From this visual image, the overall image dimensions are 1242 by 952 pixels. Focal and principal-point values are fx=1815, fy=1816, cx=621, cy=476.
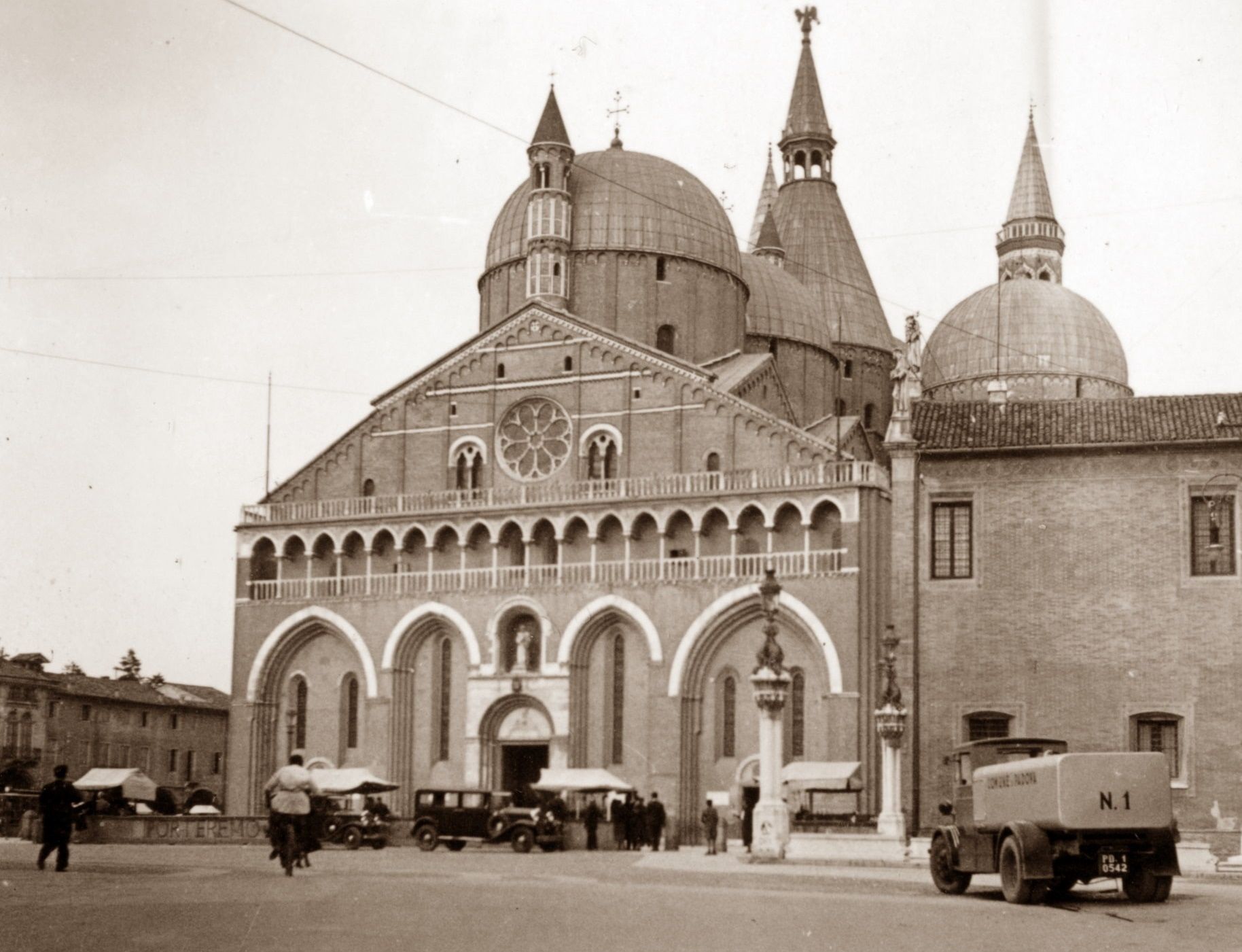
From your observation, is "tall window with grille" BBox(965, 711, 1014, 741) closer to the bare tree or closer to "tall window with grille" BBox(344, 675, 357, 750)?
"tall window with grille" BBox(344, 675, 357, 750)

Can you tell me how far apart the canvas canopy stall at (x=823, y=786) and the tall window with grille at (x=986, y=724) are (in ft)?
10.4

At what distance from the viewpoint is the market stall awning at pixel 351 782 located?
4400 centimetres

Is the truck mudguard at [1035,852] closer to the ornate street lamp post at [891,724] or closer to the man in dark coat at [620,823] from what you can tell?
the ornate street lamp post at [891,724]

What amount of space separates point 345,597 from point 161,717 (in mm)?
23520

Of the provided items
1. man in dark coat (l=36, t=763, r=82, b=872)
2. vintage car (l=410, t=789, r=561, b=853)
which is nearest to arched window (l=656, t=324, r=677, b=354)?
vintage car (l=410, t=789, r=561, b=853)

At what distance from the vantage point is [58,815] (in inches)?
823

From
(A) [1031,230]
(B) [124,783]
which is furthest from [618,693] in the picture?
(A) [1031,230]

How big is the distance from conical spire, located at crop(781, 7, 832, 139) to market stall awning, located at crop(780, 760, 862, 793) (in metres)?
31.9

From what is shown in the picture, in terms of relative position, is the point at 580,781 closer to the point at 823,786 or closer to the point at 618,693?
the point at 618,693

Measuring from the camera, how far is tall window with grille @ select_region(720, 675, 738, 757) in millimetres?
44969


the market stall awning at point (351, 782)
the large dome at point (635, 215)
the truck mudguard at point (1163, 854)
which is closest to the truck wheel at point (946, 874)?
the truck mudguard at point (1163, 854)

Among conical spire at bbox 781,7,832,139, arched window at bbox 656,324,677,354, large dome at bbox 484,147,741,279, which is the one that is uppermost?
conical spire at bbox 781,7,832,139

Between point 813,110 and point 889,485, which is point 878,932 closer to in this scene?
point 889,485

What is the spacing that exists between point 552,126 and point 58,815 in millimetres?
35126
